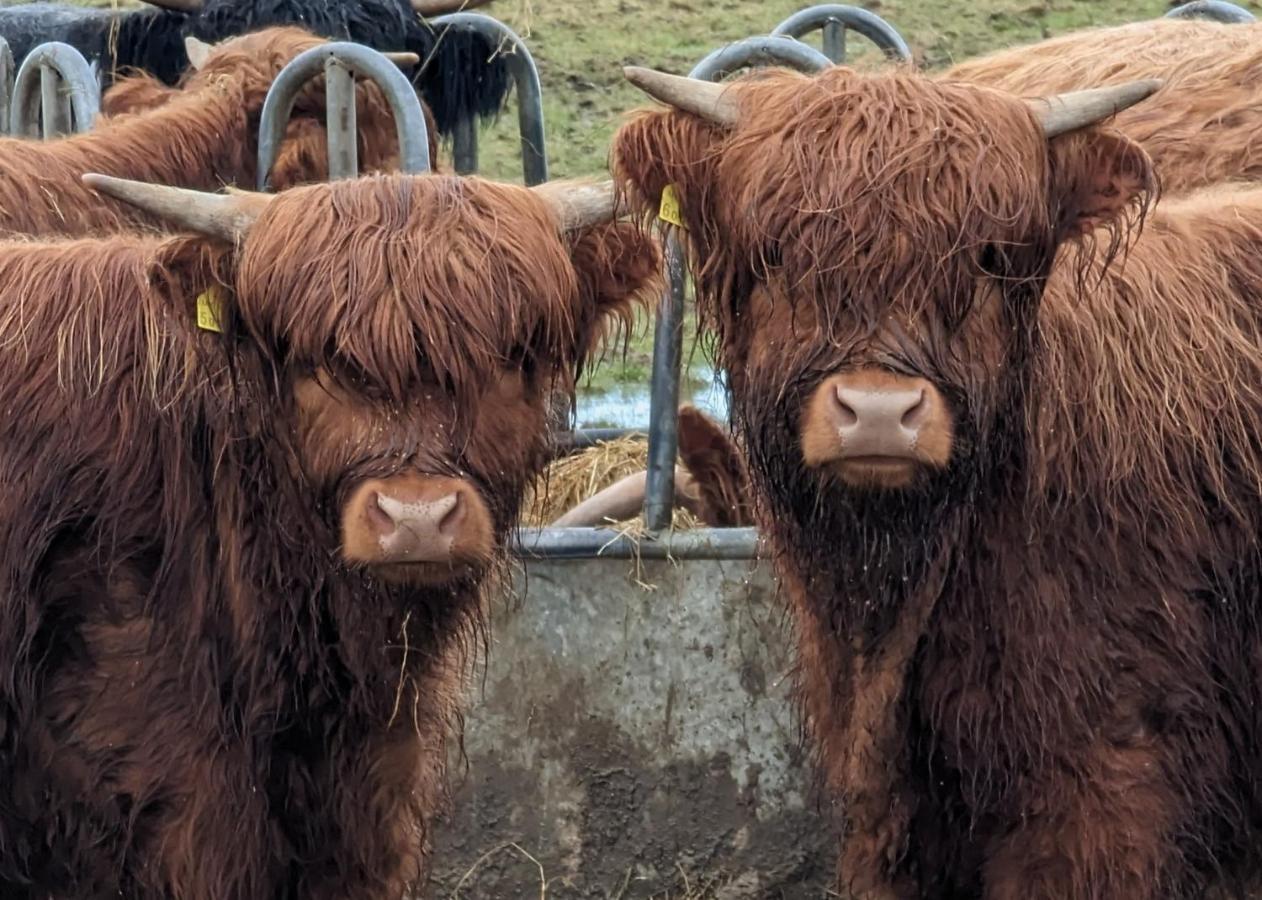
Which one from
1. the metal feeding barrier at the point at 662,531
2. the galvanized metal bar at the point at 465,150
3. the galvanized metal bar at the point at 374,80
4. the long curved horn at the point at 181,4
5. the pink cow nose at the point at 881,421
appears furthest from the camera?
the long curved horn at the point at 181,4

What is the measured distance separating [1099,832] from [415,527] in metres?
1.26

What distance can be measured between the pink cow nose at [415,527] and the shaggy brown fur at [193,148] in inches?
88.5

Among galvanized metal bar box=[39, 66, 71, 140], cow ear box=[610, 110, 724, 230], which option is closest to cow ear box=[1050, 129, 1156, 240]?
cow ear box=[610, 110, 724, 230]

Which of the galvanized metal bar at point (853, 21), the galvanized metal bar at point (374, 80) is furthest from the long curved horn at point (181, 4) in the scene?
the galvanized metal bar at point (853, 21)

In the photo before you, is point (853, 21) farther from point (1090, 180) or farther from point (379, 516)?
point (379, 516)

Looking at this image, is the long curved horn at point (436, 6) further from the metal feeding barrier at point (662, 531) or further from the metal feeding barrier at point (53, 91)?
the metal feeding barrier at point (662, 531)

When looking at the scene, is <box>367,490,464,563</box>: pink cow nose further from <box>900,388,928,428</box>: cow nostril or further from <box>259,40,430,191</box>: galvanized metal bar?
<box>259,40,430,191</box>: galvanized metal bar

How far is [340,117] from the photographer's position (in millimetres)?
4574

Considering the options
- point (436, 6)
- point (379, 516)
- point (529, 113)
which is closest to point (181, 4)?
point (436, 6)

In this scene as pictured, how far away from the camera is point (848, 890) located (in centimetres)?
389

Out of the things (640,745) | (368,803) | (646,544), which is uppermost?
(368,803)

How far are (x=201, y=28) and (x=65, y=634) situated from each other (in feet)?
15.0

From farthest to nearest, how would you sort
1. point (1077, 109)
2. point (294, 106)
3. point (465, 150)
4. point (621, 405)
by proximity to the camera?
point (621, 405)
point (465, 150)
point (294, 106)
point (1077, 109)

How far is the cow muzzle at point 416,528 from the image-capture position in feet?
10.1
